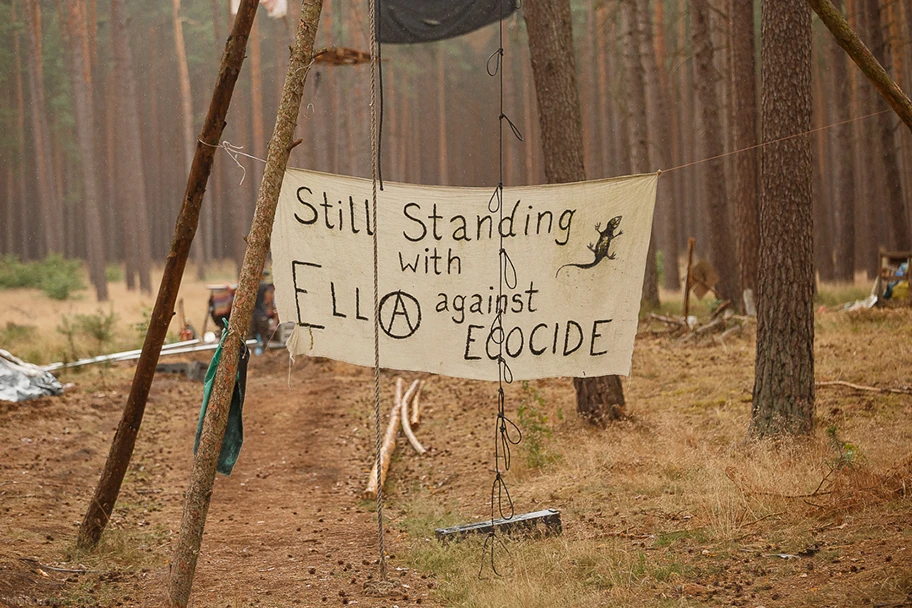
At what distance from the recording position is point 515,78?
44.7 metres

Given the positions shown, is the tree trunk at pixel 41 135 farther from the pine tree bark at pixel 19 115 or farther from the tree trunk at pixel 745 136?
the tree trunk at pixel 745 136

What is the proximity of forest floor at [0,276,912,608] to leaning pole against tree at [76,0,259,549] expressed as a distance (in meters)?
0.34

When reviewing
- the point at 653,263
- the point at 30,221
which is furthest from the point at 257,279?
the point at 30,221

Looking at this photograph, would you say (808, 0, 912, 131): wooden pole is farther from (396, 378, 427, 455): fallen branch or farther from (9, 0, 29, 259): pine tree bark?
(9, 0, 29, 259): pine tree bark

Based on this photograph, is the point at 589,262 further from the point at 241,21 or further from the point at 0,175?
the point at 0,175

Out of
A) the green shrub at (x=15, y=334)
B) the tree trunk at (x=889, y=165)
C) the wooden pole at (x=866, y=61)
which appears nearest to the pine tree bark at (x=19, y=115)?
the green shrub at (x=15, y=334)

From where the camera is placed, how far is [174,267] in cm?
673

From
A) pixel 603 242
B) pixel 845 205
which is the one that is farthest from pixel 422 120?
pixel 603 242

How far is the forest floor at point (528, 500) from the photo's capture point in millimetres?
5602

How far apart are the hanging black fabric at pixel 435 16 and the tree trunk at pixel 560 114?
2.63 meters

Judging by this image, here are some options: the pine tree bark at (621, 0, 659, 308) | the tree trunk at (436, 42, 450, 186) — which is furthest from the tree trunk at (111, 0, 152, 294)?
the tree trunk at (436, 42, 450, 186)

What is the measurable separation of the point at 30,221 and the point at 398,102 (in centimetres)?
2127

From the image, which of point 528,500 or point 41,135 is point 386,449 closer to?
point 528,500

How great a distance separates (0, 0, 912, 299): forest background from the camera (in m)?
20.1
